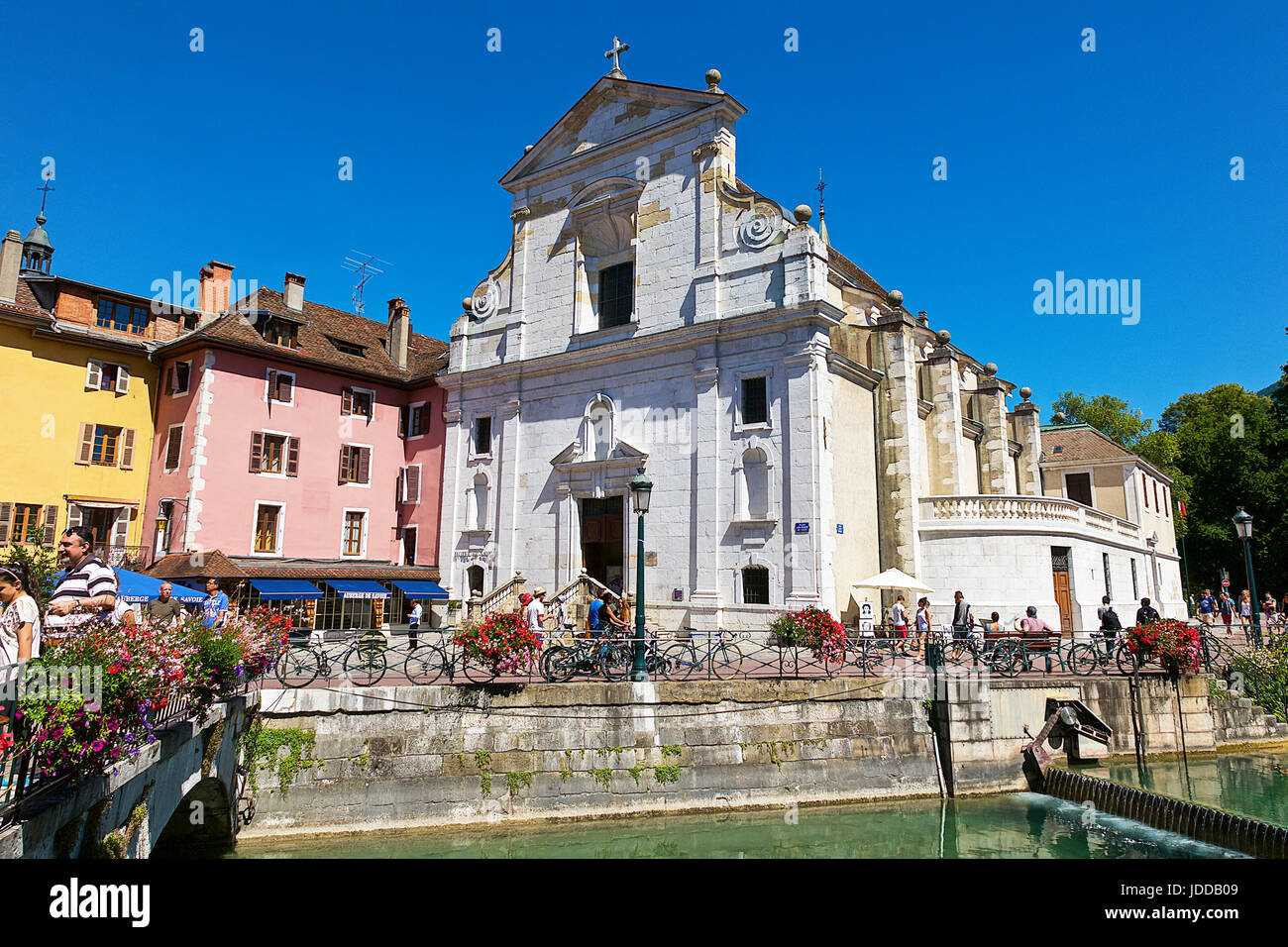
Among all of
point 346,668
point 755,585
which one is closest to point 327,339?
point 755,585

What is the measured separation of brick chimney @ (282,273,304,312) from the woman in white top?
29.9 m

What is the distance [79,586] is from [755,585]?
18.5 m

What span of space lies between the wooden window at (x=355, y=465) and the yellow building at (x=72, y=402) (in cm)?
681

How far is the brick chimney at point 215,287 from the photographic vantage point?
31.9 m

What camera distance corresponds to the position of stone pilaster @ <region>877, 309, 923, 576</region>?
25766 mm

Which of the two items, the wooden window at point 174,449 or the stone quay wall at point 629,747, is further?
the wooden window at point 174,449

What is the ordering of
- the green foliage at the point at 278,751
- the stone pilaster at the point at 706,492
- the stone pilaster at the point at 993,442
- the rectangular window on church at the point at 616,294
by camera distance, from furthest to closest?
the stone pilaster at the point at 993,442 → the rectangular window on church at the point at 616,294 → the stone pilaster at the point at 706,492 → the green foliage at the point at 278,751

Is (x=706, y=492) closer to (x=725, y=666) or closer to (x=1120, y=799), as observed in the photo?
(x=725, y=666)

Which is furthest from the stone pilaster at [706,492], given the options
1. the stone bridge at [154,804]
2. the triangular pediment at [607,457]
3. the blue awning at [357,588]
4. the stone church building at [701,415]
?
the stone bridge at [154,804]

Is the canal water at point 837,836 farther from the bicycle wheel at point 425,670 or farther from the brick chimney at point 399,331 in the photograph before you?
the brick chimney at point 399,331

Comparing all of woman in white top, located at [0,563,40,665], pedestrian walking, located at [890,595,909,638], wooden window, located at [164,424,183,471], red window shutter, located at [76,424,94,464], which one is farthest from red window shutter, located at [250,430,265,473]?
woman in white top, located at [0,563,40,665]
